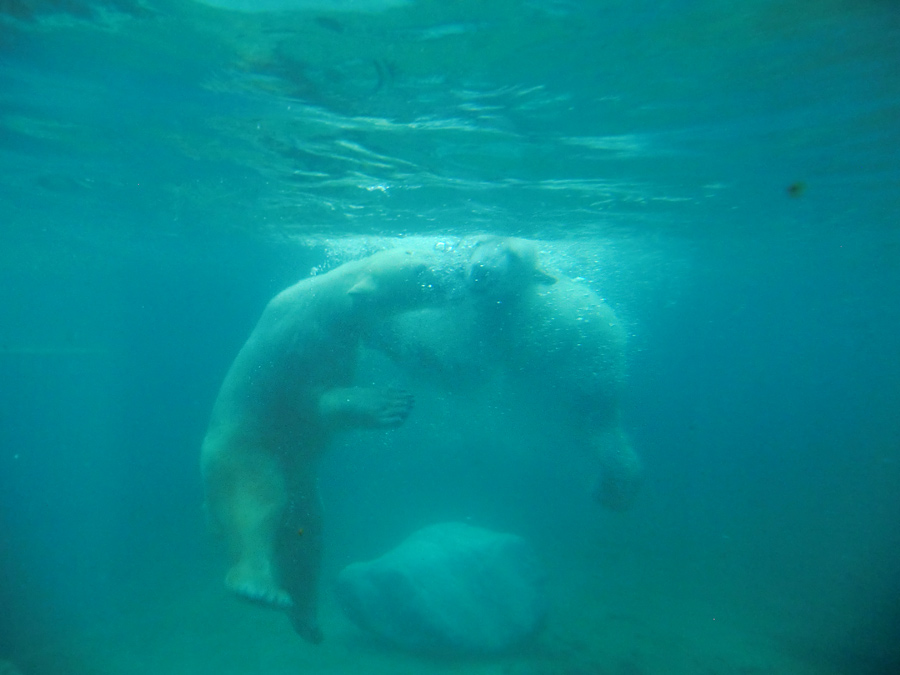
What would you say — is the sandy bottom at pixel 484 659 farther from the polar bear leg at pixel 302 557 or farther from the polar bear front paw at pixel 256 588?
the polar bear front paw at pixel 256 588

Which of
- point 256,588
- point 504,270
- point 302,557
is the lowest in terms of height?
point 256,588

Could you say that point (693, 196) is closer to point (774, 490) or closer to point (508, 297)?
point (508, 297)

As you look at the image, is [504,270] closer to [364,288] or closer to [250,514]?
[364,288]

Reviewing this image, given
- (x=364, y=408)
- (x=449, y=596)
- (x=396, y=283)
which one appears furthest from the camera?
(x=449, y=596)

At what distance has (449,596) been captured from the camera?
372 inches

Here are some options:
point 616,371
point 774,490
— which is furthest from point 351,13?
point 774,490

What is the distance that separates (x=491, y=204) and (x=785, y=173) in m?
7.25

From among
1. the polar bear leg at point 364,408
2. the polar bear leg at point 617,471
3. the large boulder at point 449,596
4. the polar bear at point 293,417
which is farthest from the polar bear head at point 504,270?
the large boulder at point 449,596

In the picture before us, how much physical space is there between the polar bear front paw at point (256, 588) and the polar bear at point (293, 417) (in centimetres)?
2

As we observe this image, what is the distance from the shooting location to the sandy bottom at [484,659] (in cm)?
864

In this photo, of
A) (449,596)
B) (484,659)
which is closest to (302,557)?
(449,596)

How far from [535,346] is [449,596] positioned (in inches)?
187

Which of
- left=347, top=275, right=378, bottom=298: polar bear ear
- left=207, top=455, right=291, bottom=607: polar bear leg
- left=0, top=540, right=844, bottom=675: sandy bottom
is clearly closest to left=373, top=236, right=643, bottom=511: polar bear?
left=347, top=275, right=378, bottom=298: polar bear ear

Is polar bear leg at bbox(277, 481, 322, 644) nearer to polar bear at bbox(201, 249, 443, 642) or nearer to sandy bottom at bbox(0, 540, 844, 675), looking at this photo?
polar bear at bbox(201, 249, 443, 642)
